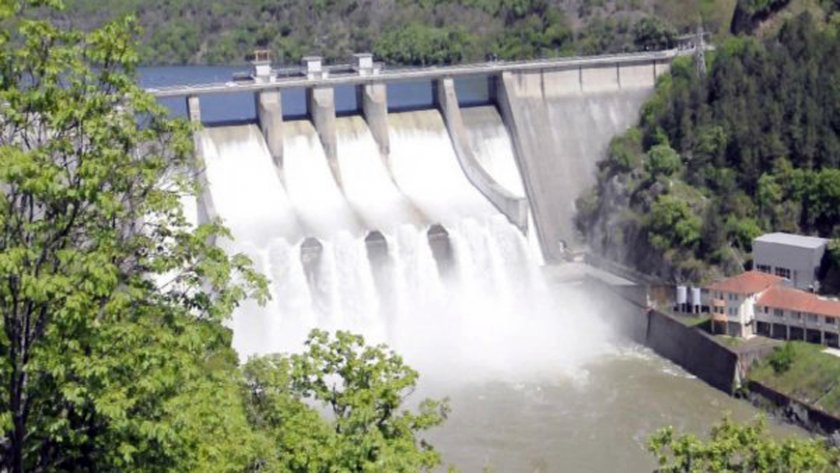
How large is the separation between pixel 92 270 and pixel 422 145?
27258 mm

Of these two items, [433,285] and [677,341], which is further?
[433,285]

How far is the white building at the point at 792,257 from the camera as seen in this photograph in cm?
2778

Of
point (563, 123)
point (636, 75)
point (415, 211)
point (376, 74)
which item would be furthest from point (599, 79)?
point (415, 211)

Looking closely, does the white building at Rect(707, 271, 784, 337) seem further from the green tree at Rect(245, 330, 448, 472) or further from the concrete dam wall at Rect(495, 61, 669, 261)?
the green tree at Rect(245, 330, 448, 472)

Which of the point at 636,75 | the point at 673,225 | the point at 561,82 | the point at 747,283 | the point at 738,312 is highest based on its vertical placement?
the point at 636,75

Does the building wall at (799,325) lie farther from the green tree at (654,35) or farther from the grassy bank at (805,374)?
the green tree at (654,35)

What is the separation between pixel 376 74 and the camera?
3256 cm

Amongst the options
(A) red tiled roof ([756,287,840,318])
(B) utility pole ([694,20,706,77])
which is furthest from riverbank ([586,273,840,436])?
(B) utility pole ([694,20,706,77])

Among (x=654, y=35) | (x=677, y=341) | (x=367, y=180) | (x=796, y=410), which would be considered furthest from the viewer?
(x=654, y=35)

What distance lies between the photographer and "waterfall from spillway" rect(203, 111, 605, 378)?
27.8 m

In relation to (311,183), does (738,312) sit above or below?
below

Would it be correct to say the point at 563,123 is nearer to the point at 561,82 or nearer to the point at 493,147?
the point at 561,82

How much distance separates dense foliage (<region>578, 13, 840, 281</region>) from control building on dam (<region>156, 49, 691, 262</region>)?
1335 mm

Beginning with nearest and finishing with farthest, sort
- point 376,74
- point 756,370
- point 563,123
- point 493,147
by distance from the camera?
point 756,370
point 376,74
point 493,147
point 563,123
